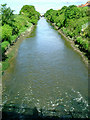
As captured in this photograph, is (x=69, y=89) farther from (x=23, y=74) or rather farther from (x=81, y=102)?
(x=23, y=74)

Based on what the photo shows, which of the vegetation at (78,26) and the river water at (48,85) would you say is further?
the vegetation at (78,26)

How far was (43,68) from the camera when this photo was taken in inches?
749

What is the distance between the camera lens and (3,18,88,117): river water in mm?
12148

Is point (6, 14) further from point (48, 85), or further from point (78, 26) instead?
point (48, 85)

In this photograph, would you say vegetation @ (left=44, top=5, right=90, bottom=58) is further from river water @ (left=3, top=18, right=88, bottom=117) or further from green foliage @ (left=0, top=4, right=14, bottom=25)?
green foliage @ (left=0, top=4, right=14, bottom=25)

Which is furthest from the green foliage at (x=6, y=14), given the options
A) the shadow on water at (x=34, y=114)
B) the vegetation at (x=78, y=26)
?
the shadow on water at (x=34, y=114)

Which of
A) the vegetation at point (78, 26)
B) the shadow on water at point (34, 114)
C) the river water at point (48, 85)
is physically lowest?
the shadow on water at point (34, 114)

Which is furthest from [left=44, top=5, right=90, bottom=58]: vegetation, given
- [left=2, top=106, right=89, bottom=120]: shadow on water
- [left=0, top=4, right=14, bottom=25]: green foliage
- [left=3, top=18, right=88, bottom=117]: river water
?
[left=0, top=4, right=14, bottom=25]: green foliage

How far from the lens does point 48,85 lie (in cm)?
1527

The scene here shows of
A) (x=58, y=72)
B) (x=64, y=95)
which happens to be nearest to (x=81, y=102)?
(x=64, y=95)

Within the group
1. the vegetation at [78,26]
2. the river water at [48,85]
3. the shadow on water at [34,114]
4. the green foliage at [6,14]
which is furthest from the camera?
the green foliage at [6,14]

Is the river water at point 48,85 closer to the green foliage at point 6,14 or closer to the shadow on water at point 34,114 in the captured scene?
the shadow on water at point 34,114

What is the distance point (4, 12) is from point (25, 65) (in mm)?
15592

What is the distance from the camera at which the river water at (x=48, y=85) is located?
12.1 meters
